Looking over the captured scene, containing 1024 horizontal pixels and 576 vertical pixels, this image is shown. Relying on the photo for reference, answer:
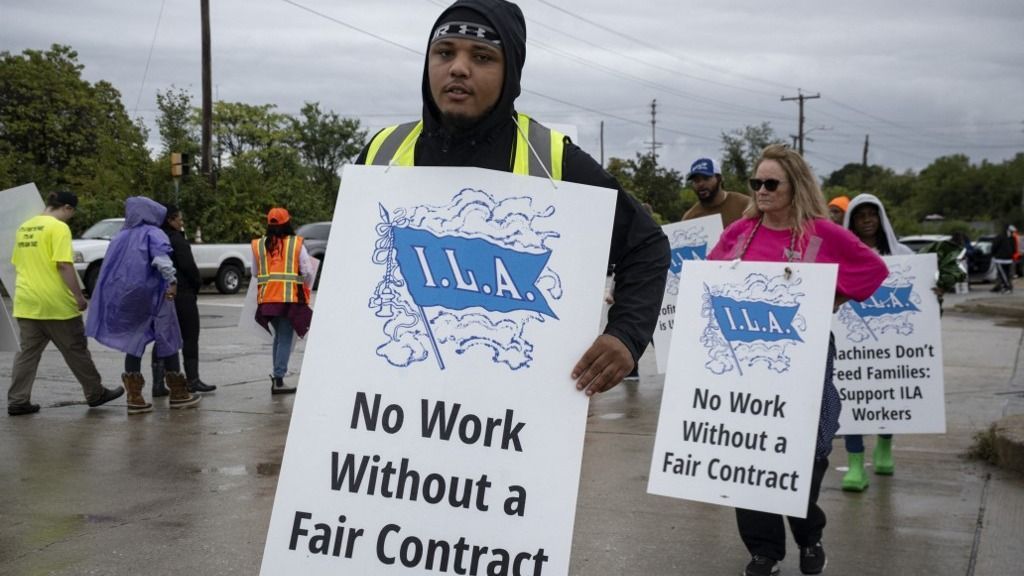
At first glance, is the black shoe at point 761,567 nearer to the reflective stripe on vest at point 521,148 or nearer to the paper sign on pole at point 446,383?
the paper sign on pole at point 446,383

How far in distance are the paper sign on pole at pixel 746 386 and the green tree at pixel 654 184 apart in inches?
2103

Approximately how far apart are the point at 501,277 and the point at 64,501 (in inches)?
172

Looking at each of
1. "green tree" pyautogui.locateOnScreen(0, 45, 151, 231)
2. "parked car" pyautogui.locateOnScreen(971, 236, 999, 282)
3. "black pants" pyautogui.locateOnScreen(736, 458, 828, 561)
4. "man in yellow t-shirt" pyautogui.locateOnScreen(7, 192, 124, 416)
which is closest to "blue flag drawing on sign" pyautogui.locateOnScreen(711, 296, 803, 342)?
"black pants" pyautogui.locateOnScreen(736, 458, 828, 561)

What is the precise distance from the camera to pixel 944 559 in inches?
198

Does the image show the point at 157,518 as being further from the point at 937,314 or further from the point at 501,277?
the point at 937,314

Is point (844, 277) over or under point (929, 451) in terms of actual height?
over

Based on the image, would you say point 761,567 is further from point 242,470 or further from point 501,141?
point 242,470

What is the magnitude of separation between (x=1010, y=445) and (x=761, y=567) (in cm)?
296

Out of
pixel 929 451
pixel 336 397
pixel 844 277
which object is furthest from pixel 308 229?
pixel 336 397

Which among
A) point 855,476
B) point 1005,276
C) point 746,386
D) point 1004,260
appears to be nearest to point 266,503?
point 746,386

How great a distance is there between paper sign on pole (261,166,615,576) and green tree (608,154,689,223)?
55.9m

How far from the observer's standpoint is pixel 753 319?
5.06 metres

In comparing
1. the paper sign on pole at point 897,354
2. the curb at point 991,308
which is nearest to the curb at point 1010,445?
the paper sign on pole at point 897,354

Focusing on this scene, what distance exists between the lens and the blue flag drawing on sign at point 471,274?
2.66m
